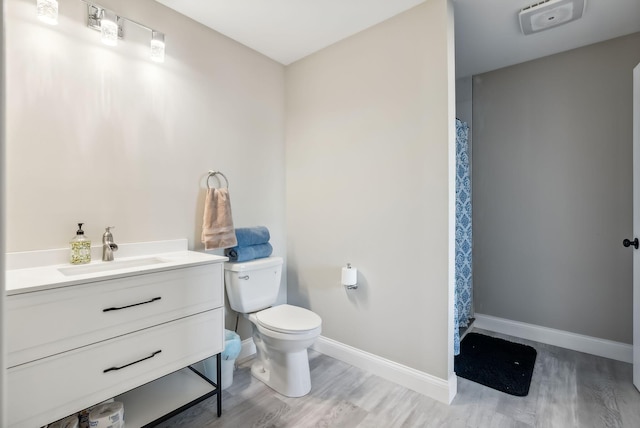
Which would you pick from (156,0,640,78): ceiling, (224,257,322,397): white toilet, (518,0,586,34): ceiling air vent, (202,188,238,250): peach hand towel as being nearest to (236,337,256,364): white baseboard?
(224,257,322,397): white toilet

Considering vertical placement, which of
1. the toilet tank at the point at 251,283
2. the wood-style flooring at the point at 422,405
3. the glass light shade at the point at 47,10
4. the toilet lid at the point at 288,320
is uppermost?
the glass light shade at the point at 47,10

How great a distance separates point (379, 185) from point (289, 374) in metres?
1.36

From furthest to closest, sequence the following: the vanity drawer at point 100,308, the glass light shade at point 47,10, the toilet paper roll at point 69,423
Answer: the glass light shade at point 47,10, the toilet paper roll at point 69,423, the vanity drawer at point 100,308

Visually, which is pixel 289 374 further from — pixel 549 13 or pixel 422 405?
pixel 549 13

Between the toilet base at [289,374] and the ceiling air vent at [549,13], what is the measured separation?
258 centimetres

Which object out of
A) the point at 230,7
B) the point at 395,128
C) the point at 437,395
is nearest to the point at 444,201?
the point at 395,128

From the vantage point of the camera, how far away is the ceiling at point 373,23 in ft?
6.22

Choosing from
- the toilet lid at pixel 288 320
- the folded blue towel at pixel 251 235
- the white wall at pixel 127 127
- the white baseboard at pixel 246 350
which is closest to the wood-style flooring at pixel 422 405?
the white baseboard at pixel 246 350

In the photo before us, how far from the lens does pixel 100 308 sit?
1238 mm

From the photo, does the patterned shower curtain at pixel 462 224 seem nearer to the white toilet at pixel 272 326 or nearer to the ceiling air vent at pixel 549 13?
the ceiling air vent at pixel 549 13

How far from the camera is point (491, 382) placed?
2.01 metres

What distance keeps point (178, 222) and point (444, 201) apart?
5.52 feet

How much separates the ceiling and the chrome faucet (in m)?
1.44

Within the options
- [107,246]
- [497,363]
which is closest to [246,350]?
[107,246]
